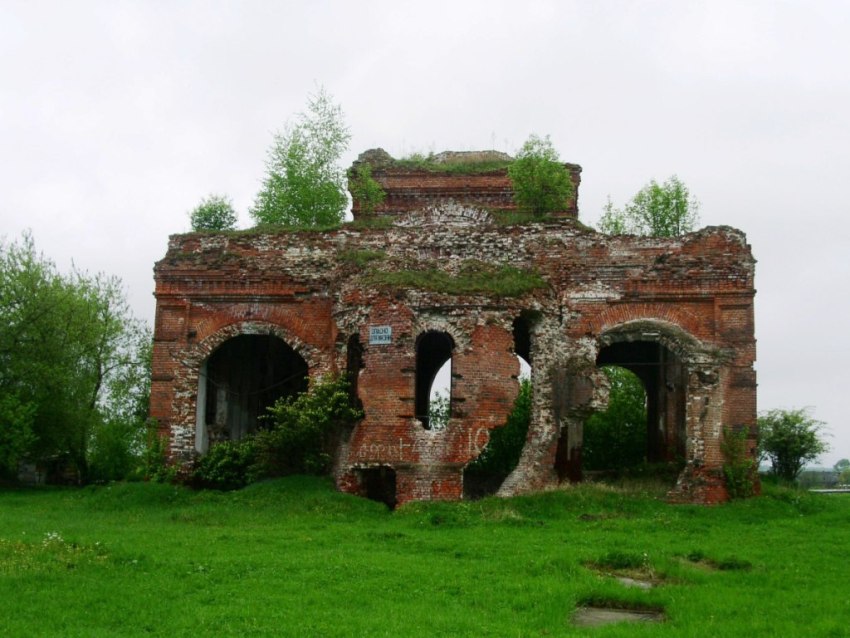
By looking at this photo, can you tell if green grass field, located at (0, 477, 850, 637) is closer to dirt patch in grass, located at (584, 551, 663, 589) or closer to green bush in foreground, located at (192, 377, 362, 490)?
dirt patch in grass, located at (584, 551, 663, 589)

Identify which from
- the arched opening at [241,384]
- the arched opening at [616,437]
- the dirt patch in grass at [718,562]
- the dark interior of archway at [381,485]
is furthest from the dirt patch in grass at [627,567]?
the arched opening at [616,437]

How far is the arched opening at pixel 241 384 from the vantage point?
20.7 metres

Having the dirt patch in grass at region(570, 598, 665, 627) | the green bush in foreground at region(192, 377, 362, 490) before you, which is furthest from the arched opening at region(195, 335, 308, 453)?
the dirt patch in grass at region(570, 598, 665, 627)

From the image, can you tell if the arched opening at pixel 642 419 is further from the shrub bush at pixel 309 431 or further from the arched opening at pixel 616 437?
the shrub bush at pixel 309 431

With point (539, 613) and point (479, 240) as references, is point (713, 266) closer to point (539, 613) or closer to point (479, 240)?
point (479, 240)

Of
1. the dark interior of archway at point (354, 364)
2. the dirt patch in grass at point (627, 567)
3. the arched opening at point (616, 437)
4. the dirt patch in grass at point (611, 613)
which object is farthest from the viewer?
the arched opening at point (616, 437)

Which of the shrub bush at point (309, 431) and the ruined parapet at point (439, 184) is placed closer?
the shrub bush at point (309, 431)

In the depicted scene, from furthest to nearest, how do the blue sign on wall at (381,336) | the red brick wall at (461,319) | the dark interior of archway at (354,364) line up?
the dark interior of archway at (354,364) → the blue sign on wall at (381,336) → the red brick wall at (461,319)

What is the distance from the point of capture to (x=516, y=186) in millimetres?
22219

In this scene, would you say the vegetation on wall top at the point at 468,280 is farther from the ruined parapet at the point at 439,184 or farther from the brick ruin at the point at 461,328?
the ruined parapet at the point at 439,184

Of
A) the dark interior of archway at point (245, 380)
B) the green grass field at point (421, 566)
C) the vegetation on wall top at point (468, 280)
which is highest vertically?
the vegetation on wall top at point (468, 280)

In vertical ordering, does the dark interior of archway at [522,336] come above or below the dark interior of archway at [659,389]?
above

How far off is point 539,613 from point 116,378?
23.9 metres

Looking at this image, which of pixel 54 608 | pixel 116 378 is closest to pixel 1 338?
pixel 116 378
